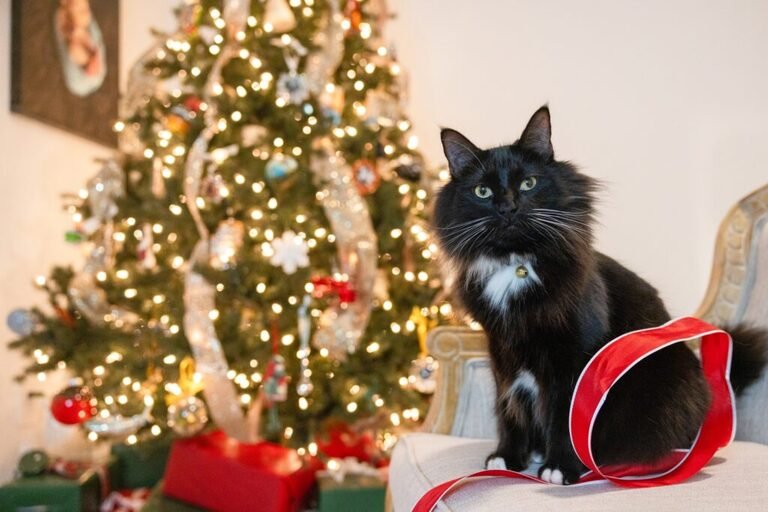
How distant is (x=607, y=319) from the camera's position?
3.56 feet

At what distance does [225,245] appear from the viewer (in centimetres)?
203

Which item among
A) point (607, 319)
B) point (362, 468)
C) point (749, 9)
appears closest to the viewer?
point (607, 319)

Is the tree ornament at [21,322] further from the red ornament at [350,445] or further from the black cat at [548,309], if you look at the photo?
the black cat at [548,309]

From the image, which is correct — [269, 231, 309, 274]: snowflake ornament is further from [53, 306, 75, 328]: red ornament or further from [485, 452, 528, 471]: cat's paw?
[485, 452, 528, 471]: cat's paw

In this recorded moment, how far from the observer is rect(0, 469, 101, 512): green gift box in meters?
2.02

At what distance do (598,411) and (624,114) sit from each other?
183 cm

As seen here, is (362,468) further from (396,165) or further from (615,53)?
(615,53)

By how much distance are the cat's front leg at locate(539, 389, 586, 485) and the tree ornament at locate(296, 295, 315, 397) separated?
3.45ft

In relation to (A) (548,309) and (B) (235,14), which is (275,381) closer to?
(A) (548,309)

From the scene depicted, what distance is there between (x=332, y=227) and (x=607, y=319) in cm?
116

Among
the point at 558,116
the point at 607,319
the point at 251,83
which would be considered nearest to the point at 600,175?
the point at 558,116

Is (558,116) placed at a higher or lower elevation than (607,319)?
higher

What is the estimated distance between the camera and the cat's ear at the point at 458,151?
120cm

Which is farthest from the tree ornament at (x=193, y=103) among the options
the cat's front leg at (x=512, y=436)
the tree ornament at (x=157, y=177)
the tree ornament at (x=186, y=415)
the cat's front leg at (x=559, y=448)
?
the cat's front leg at (x=559, y=448)
